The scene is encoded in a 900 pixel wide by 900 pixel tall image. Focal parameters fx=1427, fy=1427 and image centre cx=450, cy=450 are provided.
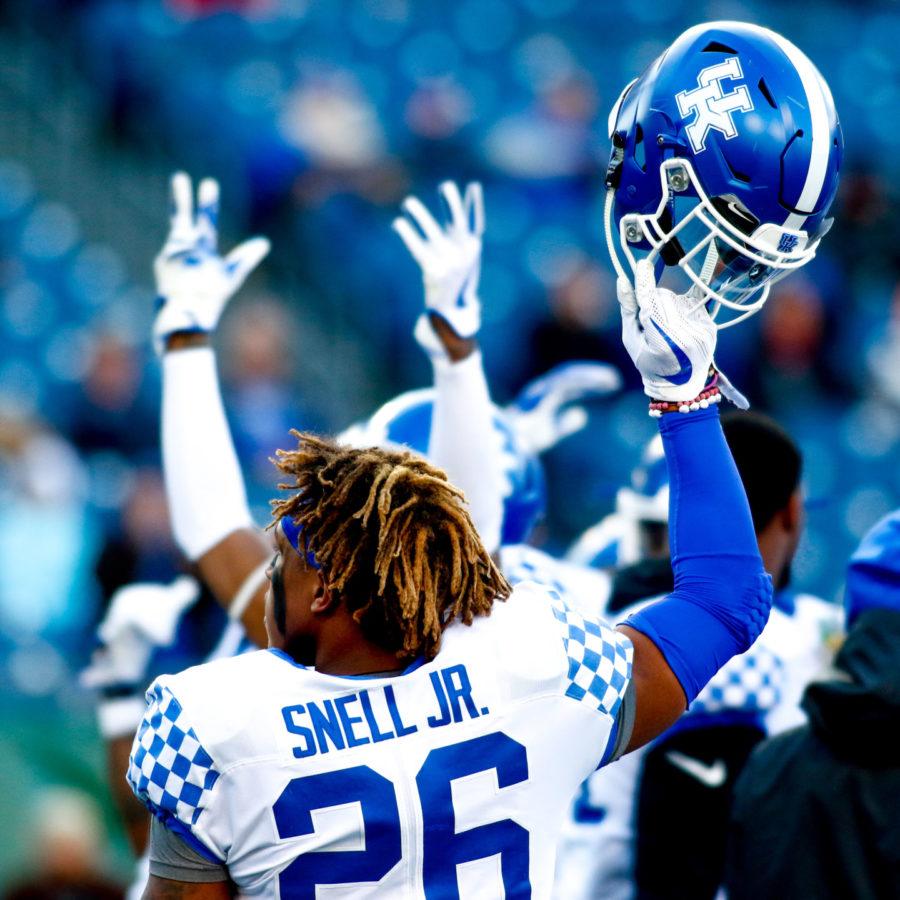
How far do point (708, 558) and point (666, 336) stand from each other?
345 millimetres

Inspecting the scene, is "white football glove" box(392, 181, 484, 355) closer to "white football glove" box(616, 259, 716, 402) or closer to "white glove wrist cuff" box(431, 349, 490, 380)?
"white glove wrist cuff" box(431, 349, 490, 380)

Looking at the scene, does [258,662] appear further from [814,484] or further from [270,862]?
[814,484]

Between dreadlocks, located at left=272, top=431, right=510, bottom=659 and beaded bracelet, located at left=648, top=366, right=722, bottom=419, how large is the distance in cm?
34

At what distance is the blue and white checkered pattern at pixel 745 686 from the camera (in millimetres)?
3105

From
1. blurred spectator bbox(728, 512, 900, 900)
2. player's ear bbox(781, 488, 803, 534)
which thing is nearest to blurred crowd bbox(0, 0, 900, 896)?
player's ear bbox(781, 488, 803, 534)

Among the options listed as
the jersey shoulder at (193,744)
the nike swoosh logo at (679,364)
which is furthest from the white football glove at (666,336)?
the jersey shoulder at (193,744)

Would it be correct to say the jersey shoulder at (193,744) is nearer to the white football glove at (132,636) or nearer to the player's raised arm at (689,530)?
the player's raised arm at (689,530)

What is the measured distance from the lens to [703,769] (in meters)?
3.15

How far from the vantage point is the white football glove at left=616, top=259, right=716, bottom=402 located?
6.73ft

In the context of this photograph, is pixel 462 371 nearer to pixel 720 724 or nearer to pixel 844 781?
pixel 720 724

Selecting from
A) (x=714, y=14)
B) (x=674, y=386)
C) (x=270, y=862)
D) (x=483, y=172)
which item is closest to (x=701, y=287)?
(x=674, y=386)

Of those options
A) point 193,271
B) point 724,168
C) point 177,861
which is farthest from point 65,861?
point 724,168

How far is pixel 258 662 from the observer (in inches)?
78.2

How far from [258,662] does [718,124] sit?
100cm
